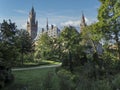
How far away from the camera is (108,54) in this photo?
64.2 feet

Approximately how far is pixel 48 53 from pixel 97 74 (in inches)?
1316

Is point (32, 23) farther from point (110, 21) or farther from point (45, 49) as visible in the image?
point (110, 21)

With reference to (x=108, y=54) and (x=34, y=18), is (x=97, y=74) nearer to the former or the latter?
(x=108, y=54)

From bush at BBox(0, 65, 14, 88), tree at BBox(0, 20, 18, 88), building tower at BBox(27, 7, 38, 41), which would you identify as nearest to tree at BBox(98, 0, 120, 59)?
tree at BBox(0, 20, 18, 88)

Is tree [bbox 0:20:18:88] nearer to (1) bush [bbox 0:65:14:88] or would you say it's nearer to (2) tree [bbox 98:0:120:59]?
Answer: (1) bush [bbox 0:65:14:88]

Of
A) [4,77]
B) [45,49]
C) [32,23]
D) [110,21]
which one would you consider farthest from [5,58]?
[32,23]

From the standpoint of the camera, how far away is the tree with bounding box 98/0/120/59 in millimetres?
18859

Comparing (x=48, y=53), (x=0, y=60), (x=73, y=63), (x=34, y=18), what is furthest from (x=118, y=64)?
(x=34, y=18)

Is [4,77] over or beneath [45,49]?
beneath

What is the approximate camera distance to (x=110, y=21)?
746 inches

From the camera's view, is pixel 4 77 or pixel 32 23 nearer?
pixel 4 77

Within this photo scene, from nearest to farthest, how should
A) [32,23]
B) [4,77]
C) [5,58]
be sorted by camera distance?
[4,77], [5,58], [32,23]

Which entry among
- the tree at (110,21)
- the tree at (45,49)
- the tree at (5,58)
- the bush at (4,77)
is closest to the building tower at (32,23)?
the tree at (45,49)

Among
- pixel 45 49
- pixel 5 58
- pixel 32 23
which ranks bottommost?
pixel 5 58
